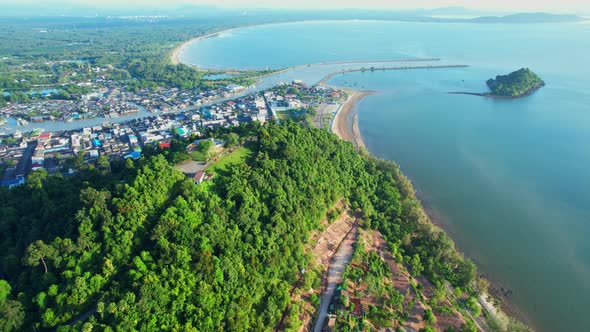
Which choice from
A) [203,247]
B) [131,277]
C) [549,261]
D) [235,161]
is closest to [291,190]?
[235,161]

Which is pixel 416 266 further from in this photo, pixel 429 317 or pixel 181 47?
pixel 181 47

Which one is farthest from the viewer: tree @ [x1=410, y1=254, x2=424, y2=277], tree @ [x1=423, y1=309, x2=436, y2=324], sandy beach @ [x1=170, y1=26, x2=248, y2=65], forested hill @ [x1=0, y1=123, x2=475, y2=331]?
sandy beach @ [x1=170, y1=26, x2=248, y2=65]

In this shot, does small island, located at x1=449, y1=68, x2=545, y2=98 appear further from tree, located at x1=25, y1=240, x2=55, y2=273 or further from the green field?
tree, located at x1=25, y1=240, x2=55, y2=273

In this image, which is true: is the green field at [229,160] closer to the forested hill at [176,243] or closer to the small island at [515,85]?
the forested hill at [176,243]

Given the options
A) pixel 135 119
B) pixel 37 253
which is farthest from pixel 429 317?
pixel 135 119

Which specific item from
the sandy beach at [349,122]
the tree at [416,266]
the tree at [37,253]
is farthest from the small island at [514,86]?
the tree at [37,253]

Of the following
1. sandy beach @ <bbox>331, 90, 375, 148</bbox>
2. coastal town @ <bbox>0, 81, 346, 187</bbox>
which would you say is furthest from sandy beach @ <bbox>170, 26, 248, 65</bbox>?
sandy beach @ <bbox>331, 90, 375, 148</bbox>

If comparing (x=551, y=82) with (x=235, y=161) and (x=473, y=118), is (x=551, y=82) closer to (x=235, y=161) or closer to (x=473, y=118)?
(x=473, y=118)
